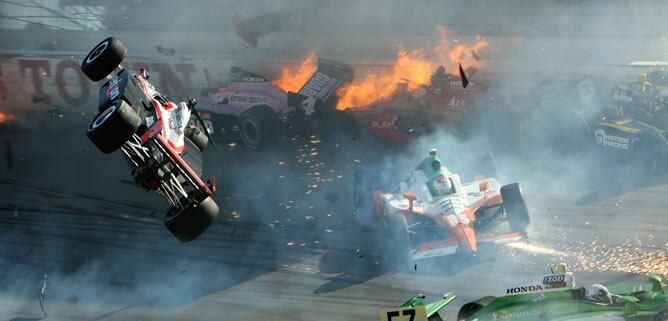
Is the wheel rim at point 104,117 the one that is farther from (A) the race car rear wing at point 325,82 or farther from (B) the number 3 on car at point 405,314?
(A) the race car rear wing at point 325,82

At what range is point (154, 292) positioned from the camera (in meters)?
13.9

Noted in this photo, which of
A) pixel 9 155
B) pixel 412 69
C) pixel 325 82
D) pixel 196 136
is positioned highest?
pixel 196 136

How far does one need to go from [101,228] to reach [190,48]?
13.0 meters

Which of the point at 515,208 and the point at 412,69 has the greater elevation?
the point at 515,208

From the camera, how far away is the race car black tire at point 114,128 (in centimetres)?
1041

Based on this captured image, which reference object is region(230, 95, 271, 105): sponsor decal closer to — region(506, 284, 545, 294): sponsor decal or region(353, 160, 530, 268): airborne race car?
region(353, 160, 530, 268): airborne race car

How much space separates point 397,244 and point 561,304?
13.3ft

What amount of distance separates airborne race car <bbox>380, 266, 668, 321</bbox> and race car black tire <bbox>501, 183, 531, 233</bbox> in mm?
3649

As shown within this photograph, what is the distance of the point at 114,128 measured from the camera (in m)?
10.4

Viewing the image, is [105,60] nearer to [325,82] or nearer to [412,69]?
[325,82]

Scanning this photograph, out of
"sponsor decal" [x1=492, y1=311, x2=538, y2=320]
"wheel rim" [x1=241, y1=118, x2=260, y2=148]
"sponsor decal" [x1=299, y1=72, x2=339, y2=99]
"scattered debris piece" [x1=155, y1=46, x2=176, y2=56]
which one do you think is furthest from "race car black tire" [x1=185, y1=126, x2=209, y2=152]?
"scattered debris piece" [x1=155, y1=46, x2=176, y2=56]

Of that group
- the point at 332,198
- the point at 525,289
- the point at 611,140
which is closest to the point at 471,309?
the point at 525,289

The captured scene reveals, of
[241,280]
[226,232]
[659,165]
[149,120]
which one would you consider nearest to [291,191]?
[226,232]

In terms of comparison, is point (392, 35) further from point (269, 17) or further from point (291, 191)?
point (291, 191)
